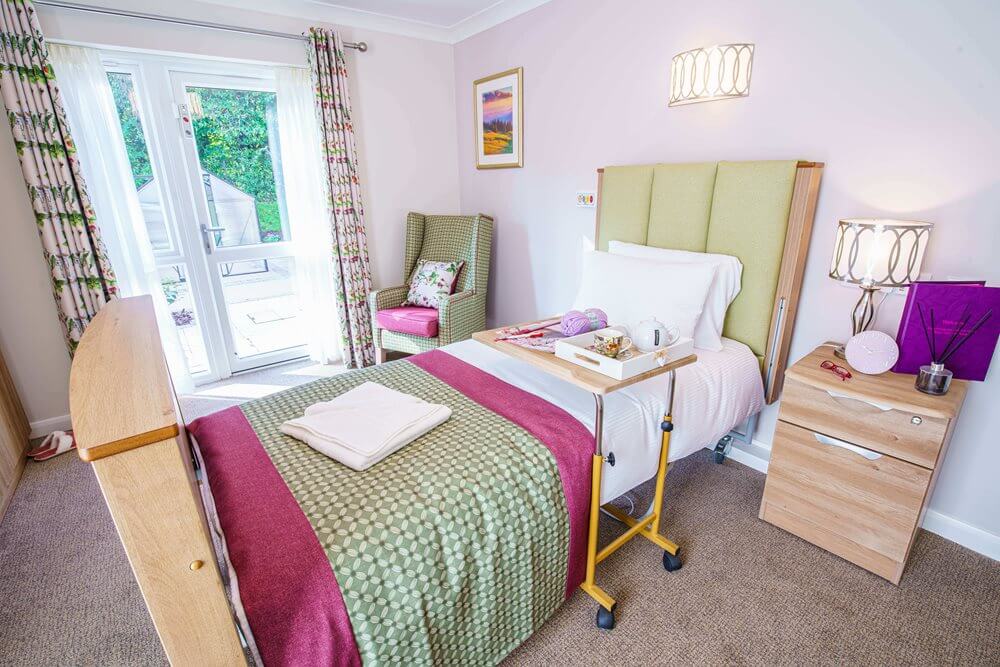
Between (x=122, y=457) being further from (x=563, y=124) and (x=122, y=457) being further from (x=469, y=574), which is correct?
(x=563, y=124)

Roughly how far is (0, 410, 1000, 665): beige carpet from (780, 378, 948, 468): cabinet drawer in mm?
522

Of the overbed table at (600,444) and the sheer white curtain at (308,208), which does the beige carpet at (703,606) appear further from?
the sheer white curtain at (308,208)

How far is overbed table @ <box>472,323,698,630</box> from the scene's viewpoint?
1.31 metres

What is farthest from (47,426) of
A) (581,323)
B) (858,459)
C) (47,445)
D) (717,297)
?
(858,459)

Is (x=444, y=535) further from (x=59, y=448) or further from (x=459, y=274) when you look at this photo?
(x=59, y=448)

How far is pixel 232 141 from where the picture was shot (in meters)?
3.18

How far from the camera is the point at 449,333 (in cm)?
315

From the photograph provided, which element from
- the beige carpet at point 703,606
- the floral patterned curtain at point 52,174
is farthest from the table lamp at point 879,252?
the floral patterned curtain at point 52,174

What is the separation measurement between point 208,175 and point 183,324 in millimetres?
1071

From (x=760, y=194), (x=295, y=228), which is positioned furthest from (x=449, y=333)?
(x=760, y=194)

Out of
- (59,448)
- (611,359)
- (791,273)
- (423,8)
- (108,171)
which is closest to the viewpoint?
(611,359)

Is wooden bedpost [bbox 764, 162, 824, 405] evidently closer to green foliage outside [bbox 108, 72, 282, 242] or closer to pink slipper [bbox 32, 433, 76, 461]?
green foliage outside [bbox 108, 72, 282, 242]

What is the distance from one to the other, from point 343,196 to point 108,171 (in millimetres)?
1359

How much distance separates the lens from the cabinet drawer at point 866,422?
148cm
